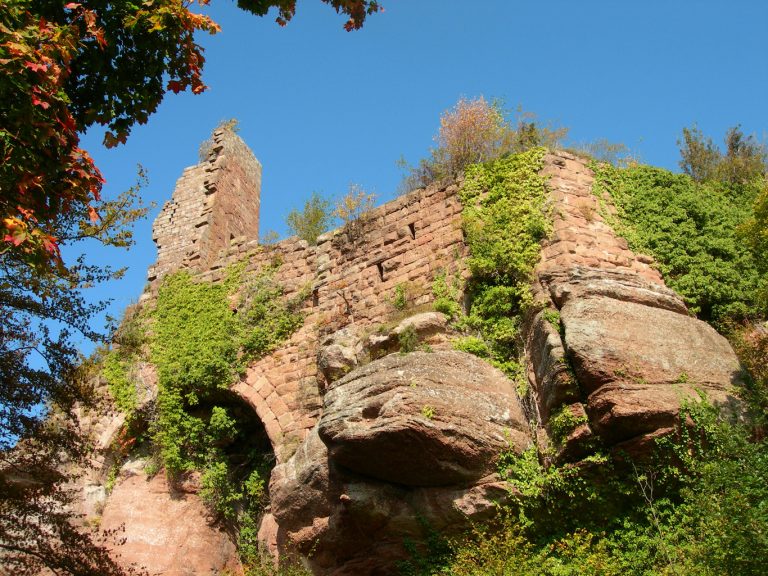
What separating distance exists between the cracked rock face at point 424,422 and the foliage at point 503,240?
0.74 meters

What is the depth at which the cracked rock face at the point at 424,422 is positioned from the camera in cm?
802

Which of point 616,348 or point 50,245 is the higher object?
point 50,245

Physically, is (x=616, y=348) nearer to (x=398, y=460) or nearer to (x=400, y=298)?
(x=398, y=460)

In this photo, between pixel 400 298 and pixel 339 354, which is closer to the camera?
pixel 339 354

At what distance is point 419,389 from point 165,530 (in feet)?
16.0

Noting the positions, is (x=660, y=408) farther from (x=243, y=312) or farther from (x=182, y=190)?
(x=182, y=190)

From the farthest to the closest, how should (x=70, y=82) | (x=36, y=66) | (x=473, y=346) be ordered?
(x=473, y=346) < (x=70, y=82) < (x=36, y=66)

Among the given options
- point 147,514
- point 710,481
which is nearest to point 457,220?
point 710,481

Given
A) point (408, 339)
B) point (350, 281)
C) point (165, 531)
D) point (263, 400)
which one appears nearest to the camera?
point (408, 339)

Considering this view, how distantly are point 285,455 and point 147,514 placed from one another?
2565 mm

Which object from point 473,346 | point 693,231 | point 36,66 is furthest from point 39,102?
point 693,231

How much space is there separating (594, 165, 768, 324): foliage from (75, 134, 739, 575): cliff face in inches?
12.2

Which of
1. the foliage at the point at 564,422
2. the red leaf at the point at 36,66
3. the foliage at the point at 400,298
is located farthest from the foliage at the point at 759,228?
the red leaf at the point at 36,66

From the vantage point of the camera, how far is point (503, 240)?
10008mm
